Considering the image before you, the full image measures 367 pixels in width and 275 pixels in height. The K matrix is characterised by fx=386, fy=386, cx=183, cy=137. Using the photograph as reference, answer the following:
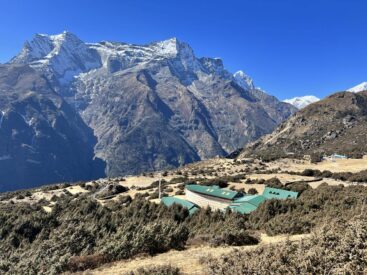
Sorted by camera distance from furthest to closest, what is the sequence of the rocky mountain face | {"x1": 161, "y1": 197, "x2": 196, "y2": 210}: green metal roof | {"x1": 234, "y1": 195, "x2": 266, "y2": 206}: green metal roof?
the rocky mountain face, {"x1": 161, "y1": 197, "x2": 196, "y2": 210}: green metal roof, {"x1": 234, "y1": 195, "x2": 266, "y2": 206}: green metal roof

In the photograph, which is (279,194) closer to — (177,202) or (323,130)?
(177,202)

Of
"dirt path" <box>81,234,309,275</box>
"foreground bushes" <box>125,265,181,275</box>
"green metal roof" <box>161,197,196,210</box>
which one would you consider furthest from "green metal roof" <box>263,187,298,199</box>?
"foreground bushes" <box>125,265,181,275</box>

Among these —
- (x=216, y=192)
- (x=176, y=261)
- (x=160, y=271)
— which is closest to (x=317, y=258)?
(x=160, y=271)

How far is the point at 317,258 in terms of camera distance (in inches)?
363

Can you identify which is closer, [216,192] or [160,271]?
[160,271]

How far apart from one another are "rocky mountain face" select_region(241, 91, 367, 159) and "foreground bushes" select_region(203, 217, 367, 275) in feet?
413

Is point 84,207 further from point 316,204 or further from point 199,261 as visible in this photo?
point 199,261

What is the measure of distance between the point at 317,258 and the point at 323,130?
16932 cm

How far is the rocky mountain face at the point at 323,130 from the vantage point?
14405 centimetres

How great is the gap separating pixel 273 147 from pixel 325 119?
29.4m

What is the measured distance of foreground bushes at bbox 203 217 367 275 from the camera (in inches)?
348

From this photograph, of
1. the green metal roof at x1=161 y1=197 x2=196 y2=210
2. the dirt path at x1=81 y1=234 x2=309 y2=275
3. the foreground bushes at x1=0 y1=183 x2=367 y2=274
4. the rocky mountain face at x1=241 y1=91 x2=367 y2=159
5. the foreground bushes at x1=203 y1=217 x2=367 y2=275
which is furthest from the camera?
the rocky mountain face at x1=241 y1=91 x2=367 y2=159

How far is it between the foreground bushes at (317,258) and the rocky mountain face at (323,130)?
4961 inches

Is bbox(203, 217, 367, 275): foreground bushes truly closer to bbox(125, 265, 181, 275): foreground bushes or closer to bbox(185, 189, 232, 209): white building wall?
bbox(125, 265, 181, 275): foreground bushes
